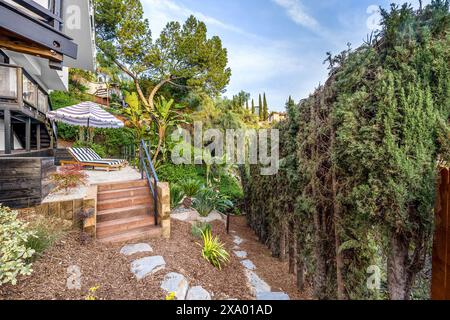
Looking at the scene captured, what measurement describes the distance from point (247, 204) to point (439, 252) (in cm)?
575

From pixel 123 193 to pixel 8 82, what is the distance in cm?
450

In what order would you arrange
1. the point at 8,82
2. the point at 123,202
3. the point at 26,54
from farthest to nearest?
the point at 8,82
the point at 123,202
the point at 26,54

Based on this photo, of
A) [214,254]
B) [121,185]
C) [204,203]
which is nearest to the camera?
[214,254]

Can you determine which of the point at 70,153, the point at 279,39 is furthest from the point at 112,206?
the point at 279,39

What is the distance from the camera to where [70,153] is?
8.18 m

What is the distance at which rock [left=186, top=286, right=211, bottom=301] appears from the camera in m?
2.54

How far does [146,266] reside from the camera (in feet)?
9.58

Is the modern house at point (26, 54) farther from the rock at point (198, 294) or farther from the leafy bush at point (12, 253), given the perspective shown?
the rock at point (198, 294)

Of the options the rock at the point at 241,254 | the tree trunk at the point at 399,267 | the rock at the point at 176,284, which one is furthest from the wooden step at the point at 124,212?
the tree trunk at the point at 399,267

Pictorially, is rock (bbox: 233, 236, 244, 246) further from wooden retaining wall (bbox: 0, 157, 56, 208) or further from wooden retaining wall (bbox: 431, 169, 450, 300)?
wooden retaining wall (bbox: 0, 157, 56, 208)

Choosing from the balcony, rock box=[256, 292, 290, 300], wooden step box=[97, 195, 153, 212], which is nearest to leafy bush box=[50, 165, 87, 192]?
wooden step box=[97, 195, 153, 212]

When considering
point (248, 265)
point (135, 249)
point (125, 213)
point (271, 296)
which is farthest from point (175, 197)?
point (271, 296)

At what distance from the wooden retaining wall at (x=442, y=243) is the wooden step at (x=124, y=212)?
4.47 m

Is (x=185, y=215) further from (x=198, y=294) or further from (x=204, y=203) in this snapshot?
(x=198, y=294)
